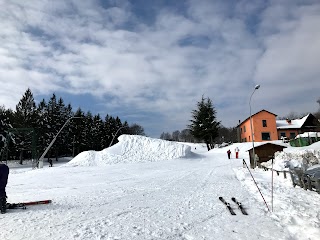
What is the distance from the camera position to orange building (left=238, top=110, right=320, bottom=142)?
63.9 metres

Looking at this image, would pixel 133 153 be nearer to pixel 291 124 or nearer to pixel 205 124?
pixel 205 124

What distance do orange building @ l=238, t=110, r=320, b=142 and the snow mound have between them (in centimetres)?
2756

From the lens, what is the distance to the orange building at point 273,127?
63906mm

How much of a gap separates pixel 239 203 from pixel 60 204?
7.01m

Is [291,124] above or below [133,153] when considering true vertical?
above

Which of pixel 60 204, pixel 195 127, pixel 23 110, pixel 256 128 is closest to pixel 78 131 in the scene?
pixel 23 110

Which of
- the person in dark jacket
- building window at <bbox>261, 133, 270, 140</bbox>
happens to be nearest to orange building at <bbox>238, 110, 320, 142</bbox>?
building window at <bbox>261, 133, 270, 140</bbox>

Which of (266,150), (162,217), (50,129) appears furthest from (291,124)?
(162,217)

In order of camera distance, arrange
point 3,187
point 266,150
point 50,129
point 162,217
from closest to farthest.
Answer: point 162,217 → point 3,187 → point 266,150 → point 50,129

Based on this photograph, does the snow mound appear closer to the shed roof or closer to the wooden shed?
the wooden shed

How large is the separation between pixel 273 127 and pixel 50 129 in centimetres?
5317

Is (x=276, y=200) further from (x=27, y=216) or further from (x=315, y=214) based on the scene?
(x=27, y=216)

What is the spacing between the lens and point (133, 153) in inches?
1569

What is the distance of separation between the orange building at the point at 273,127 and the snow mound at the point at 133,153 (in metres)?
27.6
